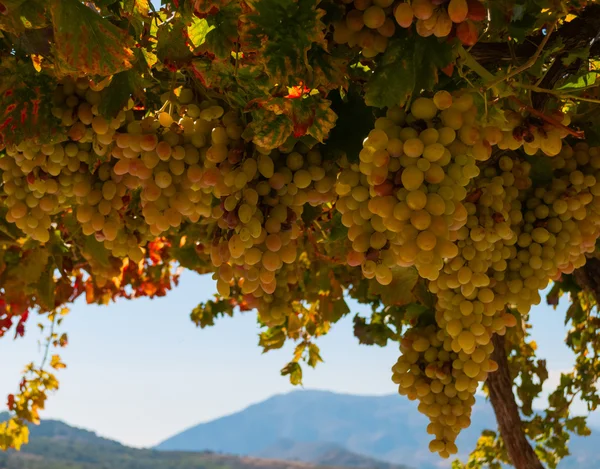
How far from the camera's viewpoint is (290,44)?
2.72 feet

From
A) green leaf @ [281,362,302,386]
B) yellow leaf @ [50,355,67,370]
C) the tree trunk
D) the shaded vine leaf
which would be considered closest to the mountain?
yellow leaf @ [50,355,67,370]

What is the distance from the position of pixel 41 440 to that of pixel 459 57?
31.0 feet

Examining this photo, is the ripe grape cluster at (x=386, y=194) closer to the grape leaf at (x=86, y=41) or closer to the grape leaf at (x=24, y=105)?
the grape leaf at (x=24, y=105)

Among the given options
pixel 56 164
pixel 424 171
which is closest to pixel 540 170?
pixel 424 171

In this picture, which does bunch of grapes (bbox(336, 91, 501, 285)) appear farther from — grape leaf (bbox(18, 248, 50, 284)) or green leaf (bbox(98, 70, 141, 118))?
grape leaf (bbox(18, 248, 50, 284))

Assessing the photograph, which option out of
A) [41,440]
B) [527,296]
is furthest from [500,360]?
[41,440]

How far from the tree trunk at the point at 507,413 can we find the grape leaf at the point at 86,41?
1.76 metres

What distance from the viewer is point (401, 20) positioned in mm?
788

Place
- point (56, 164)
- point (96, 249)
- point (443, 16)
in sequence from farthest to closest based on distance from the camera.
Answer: point (96, 249) → point (56, 164) → point (443, 16)

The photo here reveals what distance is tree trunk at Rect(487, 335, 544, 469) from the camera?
2.27 m

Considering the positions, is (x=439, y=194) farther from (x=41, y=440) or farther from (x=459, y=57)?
(x=41, y=440)

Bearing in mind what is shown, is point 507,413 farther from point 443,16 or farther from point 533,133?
point 443,16

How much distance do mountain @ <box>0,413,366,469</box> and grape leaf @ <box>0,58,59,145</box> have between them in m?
7.24

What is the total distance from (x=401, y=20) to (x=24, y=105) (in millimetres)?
724
